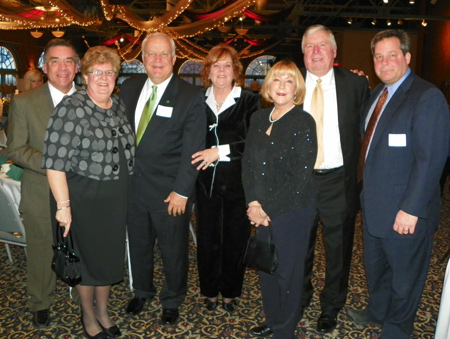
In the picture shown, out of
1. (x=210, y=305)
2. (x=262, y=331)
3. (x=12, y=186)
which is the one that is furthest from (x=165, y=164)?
(x=12, y=186)

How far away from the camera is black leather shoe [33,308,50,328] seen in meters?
2.90

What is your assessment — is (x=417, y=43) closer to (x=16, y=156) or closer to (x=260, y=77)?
(x=260, y=77)

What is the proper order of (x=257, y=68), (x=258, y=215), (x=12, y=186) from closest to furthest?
(x=258, y=215) < (x=12, y=186) < (x=257, y=68)

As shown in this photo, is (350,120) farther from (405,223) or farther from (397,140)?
(405,223)

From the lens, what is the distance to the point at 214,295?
10.3ft

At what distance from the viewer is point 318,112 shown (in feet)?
8.82

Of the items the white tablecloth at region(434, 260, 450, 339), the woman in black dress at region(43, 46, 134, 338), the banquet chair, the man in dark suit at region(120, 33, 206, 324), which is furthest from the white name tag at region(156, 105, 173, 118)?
the white tablecloth at region(434, 260, 450, 339)

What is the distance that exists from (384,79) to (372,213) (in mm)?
797

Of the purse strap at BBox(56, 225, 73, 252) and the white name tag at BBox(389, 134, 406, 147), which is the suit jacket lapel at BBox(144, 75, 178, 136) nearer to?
the purse strap at BBox(56, 225, 73, 252)

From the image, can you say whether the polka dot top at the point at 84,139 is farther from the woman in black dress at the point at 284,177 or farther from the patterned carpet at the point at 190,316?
the patterned carpet at the point at 190,316

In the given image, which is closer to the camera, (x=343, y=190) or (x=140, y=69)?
(x=343, y=190)

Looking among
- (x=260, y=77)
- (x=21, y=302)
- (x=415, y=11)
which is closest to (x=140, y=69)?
(x=260, y=77)

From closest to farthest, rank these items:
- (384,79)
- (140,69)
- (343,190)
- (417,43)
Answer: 1. (384,79)
2. (343,190)
3. (417,43)
4. (140,69)

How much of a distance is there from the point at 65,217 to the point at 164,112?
0.87m
